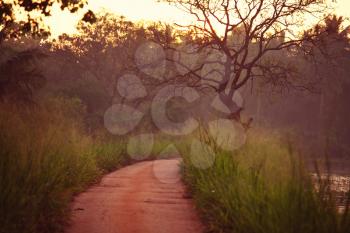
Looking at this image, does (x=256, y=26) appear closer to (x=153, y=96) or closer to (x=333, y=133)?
(x=153, y=96)

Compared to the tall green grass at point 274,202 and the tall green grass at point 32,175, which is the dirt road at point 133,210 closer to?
the tall green grass at point 32,175

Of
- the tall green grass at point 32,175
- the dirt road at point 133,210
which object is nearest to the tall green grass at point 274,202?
the dirt road at point 133,210

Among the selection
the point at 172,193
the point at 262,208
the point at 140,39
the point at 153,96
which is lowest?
the point at 172,193

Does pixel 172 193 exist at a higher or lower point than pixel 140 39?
lower

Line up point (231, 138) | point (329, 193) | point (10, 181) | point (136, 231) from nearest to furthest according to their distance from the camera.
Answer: point (329, 193) < point (10, 181) < point (136, 231) < point (231, 138)

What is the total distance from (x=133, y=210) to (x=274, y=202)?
3893mm

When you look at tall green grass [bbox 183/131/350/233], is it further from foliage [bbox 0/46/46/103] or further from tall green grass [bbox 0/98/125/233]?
foliage [bbox 0/46/46/103]

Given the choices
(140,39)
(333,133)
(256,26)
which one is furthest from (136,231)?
(333,133)

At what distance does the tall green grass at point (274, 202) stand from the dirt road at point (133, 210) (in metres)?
0.64

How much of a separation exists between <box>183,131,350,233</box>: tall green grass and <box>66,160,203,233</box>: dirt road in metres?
0.64

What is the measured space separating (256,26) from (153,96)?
24103mm

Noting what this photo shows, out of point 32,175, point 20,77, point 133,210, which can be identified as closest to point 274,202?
point 32,175

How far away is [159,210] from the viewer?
357 inches

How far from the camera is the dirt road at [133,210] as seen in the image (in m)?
7.60
